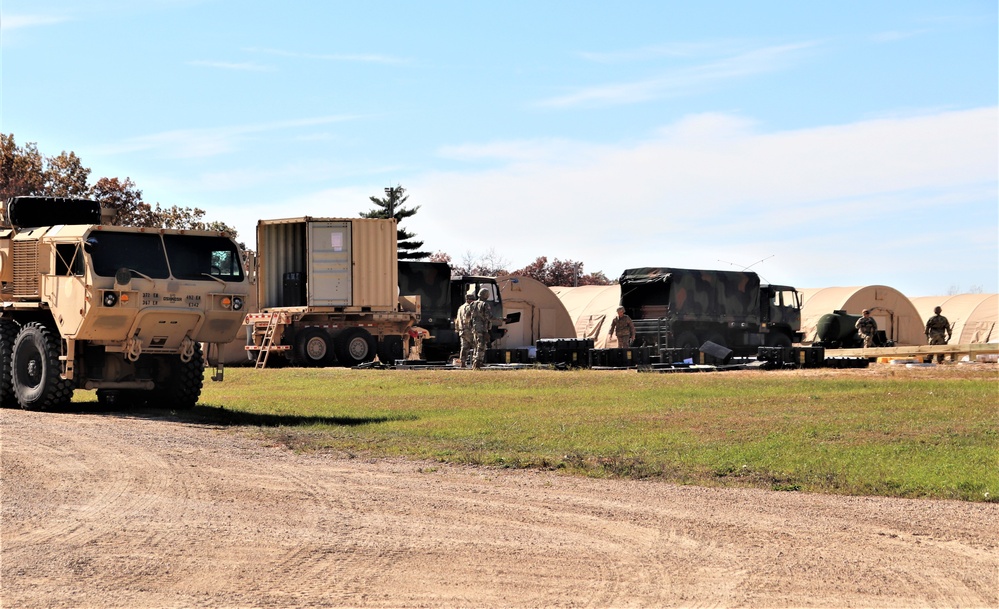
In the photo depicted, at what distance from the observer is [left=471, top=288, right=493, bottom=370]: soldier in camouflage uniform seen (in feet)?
92.6

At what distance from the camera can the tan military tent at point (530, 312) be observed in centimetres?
4525

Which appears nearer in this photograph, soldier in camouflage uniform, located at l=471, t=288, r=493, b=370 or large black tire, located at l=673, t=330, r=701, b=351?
soldier in camouflage uniform, located at l=471, t=288, r=493, b=370

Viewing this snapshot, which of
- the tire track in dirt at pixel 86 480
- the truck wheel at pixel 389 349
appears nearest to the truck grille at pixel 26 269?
the tire track in dirt at pixel 86 480

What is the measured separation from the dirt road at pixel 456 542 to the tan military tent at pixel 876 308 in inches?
1459

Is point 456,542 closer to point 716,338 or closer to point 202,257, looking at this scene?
point 202,257

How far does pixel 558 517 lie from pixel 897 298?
41730 millimetres

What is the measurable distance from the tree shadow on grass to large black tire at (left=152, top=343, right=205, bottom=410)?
0.20 metres

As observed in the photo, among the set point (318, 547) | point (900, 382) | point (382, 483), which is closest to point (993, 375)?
point (900, 382)

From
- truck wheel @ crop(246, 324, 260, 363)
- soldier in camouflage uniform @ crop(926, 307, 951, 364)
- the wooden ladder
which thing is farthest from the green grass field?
soldier in camouflage uniform @ crop(926, 307, 951, 364)

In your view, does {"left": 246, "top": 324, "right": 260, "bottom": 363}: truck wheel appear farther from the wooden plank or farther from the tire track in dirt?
the tire track in dirt

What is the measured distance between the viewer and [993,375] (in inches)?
998

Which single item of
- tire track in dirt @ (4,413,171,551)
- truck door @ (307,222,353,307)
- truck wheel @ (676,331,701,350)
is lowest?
tire track in dirt @ (4,413,171,551)

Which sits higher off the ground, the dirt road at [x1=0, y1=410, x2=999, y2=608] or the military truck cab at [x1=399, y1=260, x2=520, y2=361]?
the military truck cab at [x1=399, y1=260, x2=520, y2=361]

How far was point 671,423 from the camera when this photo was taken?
1564 centimetres
